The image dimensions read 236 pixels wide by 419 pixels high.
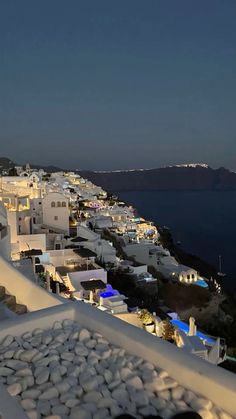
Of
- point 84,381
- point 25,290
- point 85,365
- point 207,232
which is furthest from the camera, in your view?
point 207,232

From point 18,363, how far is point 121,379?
2.23 ft

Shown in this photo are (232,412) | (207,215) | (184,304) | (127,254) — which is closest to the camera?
(232,412)

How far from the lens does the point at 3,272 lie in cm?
448

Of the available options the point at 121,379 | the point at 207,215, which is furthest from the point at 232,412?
the point at 207,215

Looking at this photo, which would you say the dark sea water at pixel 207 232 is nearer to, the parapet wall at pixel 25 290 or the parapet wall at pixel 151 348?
the parapet wall at pixel 25 290

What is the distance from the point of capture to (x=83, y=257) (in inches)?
544

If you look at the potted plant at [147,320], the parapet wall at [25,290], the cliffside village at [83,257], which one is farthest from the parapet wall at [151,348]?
the potted plant at [147,320]

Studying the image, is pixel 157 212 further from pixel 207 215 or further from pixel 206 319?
pixel 206 319

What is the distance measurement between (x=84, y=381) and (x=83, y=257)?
1158cm

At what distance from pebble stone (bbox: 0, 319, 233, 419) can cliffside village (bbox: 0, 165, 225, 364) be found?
1.19 meters

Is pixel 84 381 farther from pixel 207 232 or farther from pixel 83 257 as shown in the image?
pixel 207 232

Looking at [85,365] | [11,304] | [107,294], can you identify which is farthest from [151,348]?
[107,294]

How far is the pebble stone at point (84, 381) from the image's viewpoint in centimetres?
210

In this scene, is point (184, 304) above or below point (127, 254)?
below
